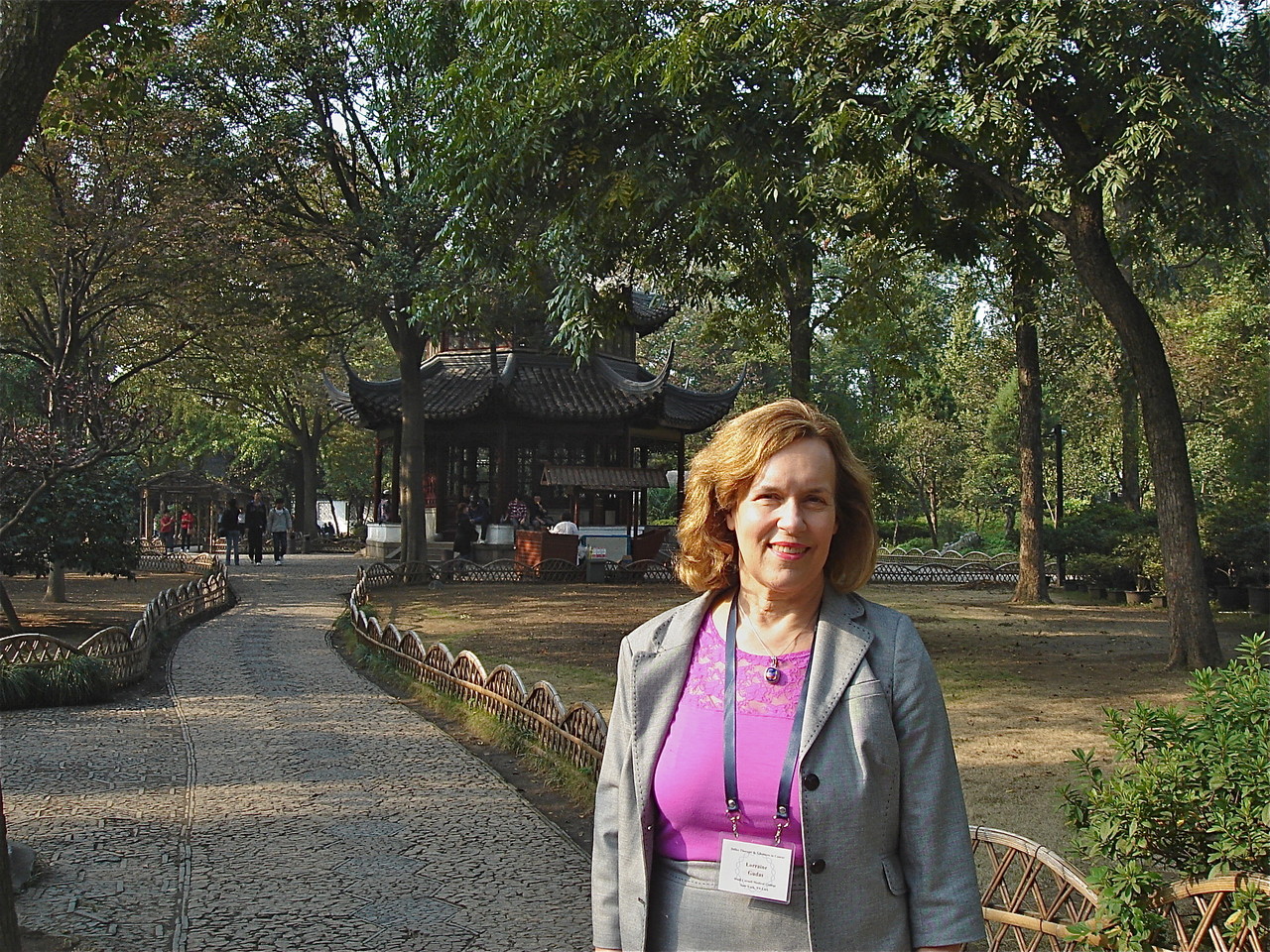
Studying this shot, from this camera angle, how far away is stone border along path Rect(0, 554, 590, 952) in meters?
4.41

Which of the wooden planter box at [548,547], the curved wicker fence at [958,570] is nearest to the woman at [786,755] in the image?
the wooden planter box at [548,547]

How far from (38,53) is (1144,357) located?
8.78 metres

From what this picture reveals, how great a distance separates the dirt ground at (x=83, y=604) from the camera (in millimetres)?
14555

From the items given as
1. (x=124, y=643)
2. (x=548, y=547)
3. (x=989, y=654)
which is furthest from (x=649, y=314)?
(x=124, y=643)

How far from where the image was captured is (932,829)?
2.03m

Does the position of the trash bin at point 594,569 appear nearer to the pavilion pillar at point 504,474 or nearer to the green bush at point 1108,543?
the pavilion pillar at point 504,474

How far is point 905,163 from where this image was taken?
10.6 m

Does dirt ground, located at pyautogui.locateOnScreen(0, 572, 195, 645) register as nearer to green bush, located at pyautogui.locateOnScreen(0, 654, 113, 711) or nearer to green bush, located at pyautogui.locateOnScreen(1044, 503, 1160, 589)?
green bush, located at pyautogui.locateOnScreen(0, 654, 113, 711)

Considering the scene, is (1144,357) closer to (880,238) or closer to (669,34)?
(880,238)

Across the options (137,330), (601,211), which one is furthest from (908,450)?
(601,211)

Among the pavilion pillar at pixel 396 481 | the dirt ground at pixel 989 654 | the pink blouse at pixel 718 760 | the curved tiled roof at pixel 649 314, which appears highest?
the curved tiled roof at pixel 649 314

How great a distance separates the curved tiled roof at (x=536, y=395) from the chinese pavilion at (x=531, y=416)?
0.03 m

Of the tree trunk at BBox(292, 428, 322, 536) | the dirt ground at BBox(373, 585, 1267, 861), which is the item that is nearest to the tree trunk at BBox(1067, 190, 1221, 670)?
the dirt ground at BBox(373, 585, 1267, 861)

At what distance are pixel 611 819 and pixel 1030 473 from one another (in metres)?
16.6
